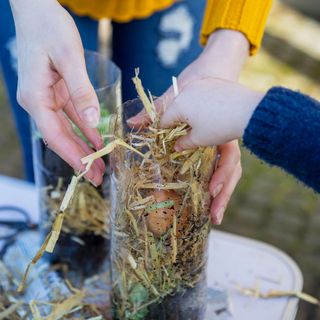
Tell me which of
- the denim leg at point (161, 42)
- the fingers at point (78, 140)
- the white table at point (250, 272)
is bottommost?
the white table at point (250, 272)

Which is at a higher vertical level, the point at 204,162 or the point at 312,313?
the point at 204,162

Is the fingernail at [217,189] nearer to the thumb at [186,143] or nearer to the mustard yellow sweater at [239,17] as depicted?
the thumb at [186,143]

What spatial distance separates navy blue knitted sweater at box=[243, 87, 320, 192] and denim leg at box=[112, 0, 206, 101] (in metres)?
0.57

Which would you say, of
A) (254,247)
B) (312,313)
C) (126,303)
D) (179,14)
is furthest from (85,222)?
(312,313)

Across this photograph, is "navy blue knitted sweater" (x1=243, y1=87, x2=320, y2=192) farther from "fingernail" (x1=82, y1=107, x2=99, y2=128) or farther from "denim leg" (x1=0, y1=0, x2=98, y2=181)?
"denim leg" (x1=0, y1=0, x2=98, y2=181)

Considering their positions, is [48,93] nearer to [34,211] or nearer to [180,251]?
[180,251]

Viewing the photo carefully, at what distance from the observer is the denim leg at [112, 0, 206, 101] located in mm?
1235

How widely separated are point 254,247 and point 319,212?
103 centimetres

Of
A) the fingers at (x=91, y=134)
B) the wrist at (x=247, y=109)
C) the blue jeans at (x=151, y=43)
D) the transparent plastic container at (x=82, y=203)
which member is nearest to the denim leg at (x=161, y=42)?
the blue jeans at (x=151, y=43)

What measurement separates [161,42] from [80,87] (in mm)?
559

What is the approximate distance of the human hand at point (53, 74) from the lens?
72 cm

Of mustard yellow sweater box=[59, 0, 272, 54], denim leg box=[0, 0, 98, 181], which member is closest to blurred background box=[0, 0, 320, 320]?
denim leg box=[0, 0, 98, 181]

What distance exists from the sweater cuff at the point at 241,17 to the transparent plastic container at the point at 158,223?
0.64 feet

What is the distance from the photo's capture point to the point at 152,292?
77 cm
